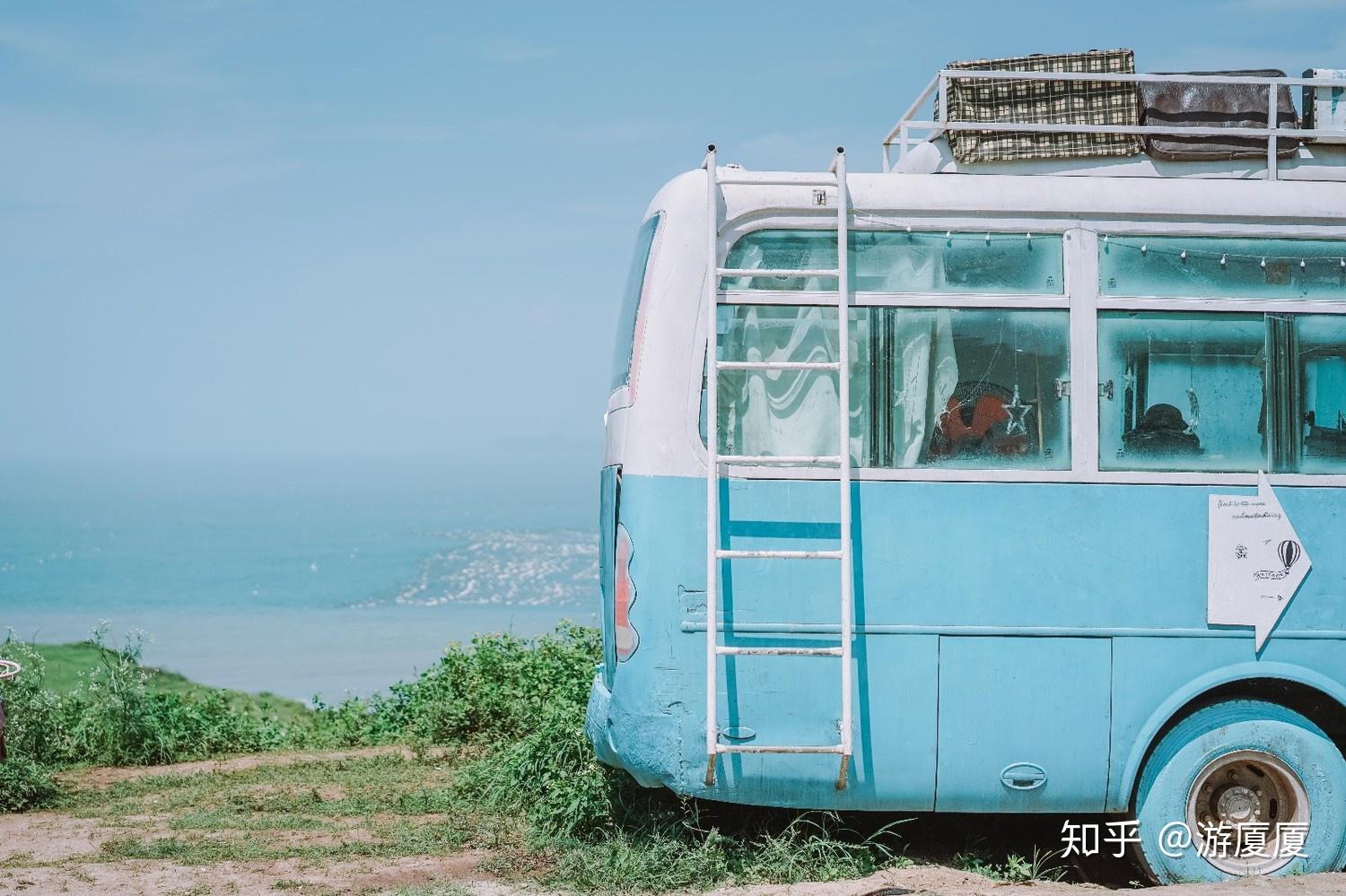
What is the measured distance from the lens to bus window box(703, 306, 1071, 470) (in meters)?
5.77

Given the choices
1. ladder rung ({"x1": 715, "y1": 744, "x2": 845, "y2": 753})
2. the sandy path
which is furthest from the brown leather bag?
the sandy path

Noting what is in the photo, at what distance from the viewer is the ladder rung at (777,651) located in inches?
219

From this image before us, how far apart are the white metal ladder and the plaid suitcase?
0.85 meters

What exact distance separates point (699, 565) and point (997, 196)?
83.9 inches

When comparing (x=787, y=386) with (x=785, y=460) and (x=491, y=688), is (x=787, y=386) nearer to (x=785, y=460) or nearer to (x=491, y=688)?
(x=785, y=460)

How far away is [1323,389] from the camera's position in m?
5.93

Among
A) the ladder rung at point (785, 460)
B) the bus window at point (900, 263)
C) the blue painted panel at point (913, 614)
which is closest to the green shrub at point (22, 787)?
the blue painted panel at point (913, 614)

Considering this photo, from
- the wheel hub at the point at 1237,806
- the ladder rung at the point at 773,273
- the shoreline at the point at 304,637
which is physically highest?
the ladder rung at the point at 773,273

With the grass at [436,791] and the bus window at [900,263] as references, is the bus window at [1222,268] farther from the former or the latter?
the grass at [436,791]

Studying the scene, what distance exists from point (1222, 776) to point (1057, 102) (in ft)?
10.5

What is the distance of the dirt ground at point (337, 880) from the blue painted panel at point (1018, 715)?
47 cm

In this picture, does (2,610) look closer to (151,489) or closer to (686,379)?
(686,379)

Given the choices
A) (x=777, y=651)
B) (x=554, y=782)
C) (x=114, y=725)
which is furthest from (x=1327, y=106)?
(x=114, y=725)

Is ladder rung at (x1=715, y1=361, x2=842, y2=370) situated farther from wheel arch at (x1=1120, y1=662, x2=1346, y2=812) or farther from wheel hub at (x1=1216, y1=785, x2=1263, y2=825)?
wheel hub at (x1=1216, y1=785, x2=1263, y2=825)
